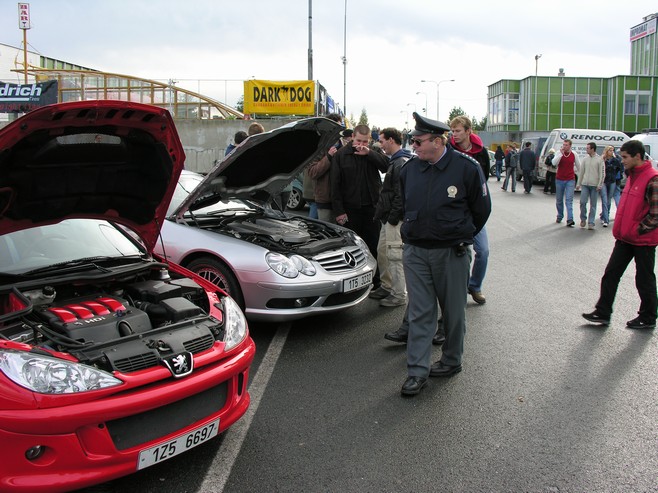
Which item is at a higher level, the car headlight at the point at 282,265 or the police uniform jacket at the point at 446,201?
the police uniform jacket at the point at 446,201

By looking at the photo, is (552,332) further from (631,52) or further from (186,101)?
(631,52)

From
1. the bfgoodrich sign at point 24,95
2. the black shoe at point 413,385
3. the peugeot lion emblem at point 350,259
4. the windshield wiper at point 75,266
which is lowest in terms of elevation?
the black shoe at point 413,385

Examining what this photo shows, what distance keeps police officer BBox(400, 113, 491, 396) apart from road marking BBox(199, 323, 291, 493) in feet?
3.36

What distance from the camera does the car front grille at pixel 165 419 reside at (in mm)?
2652

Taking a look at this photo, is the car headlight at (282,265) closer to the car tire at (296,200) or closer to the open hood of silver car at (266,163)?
the open hood of silver car at (266,163)

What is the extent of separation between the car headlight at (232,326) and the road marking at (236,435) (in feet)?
1.88

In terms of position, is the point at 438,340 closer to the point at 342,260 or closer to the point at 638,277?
the point at 342,260

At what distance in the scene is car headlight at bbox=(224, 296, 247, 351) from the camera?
10.8 ft

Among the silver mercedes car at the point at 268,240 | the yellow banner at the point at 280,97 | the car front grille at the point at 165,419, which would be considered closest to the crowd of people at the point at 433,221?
the silver mercedes car at the point at 268,240

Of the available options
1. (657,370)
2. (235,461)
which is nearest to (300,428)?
(235,461)

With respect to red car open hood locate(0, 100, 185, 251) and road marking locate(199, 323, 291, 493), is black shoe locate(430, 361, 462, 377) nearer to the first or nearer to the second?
road marking locate(199, 323, 291, 493)

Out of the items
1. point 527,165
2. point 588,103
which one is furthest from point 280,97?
point 588,103

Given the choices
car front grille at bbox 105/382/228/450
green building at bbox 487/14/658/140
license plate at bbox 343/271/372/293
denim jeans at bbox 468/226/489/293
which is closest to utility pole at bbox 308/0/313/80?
denim jeans at bbox 468/226/489/293

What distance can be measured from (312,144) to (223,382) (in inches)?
133
